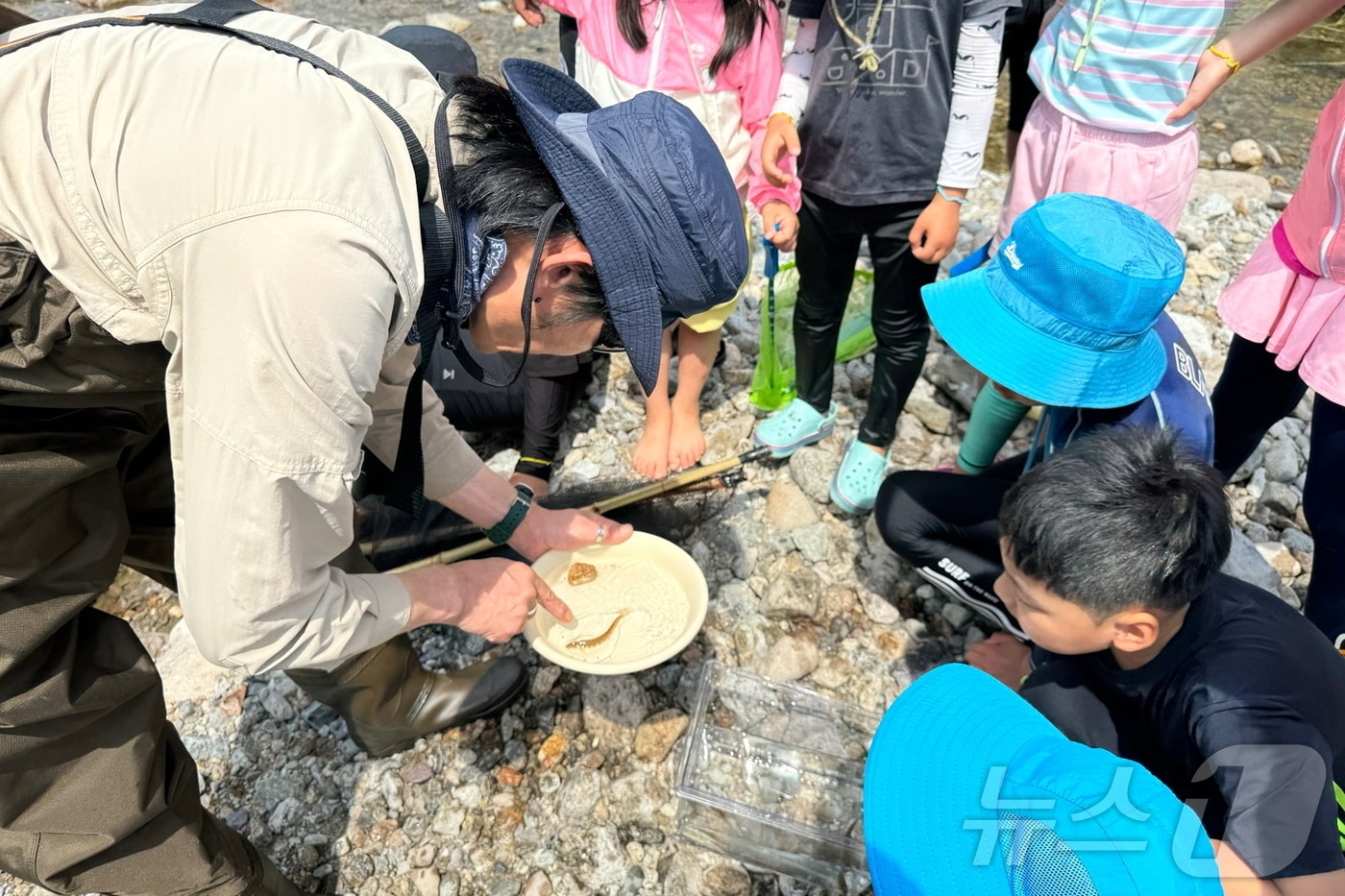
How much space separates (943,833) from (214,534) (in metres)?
1.25

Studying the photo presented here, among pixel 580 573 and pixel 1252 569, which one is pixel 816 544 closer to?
pixel 580 573

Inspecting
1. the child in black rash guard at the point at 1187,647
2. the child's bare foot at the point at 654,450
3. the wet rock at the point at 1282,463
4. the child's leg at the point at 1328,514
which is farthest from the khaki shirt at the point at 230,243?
the wet rock at the point at 1282,463

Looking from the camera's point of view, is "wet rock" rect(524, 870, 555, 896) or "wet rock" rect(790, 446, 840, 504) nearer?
"wet rock" rect(524, 870, 555, 896)

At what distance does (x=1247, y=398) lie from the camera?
223 centimetres

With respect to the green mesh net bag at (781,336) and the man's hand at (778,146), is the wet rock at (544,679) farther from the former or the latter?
the man's hand at (778,146)

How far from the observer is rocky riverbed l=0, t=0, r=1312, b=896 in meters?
2.04

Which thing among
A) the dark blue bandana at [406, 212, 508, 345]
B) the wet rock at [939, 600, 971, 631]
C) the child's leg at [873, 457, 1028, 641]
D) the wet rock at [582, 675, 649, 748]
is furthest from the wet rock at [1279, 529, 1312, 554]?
the dark blue bandana at [406, 212, 508, 345]

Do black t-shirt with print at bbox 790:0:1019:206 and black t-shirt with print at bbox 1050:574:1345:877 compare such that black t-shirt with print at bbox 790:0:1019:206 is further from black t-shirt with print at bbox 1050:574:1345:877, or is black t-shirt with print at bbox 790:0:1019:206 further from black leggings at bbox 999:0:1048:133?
black t-shirt with print at bbox 1050:574:1345:877

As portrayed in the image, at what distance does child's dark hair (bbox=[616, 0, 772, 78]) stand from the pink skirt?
1546 mm

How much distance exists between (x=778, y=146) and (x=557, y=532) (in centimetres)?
134

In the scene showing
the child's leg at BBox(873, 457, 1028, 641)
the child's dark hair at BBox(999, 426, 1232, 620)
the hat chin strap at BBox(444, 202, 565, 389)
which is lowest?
the child's leg at BBox(873, 457, 1028, 641)

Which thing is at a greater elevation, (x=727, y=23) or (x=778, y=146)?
(x=727, y=23)

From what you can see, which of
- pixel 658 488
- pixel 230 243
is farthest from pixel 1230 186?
pixel 230 243

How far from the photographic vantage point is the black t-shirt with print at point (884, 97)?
7.21 ft
